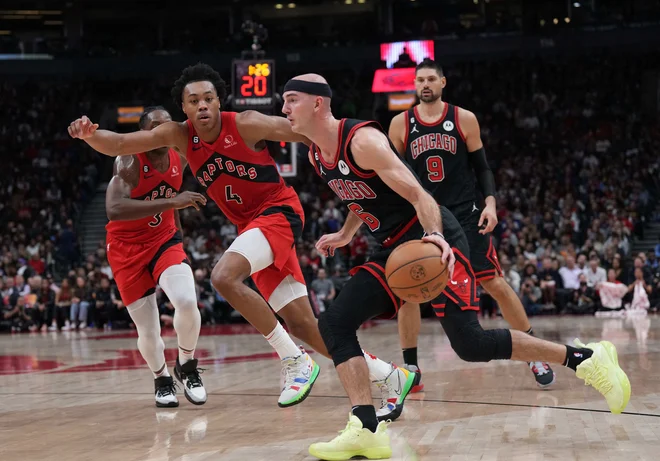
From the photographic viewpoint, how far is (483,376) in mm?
6996

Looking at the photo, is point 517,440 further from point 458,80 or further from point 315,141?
point 458,80

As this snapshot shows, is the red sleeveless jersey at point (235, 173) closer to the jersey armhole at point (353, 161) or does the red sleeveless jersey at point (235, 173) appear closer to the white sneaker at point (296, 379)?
the white sneaker at point (296, 379)

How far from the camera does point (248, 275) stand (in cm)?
544

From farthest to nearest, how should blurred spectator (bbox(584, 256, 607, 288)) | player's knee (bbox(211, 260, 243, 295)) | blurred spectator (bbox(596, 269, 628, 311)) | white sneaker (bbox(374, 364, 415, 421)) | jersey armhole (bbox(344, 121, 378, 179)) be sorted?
blurred spectator (bbox(584, 256, 607, 288)), blurred spectator (bbox(596, 269, 628, 311)), player's knee (bbox(211, 260, 243, 295)), white sneaker (bbox(374, 364, 415, 421)), jersey armhole (bbox(344, 121, 378, 179))

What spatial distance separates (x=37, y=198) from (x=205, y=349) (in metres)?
15.8

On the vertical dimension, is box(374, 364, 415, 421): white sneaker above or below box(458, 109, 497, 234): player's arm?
below

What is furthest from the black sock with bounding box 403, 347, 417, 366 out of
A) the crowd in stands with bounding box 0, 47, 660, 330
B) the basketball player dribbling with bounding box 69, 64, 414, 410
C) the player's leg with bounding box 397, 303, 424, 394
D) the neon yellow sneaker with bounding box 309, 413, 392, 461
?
the crowd in stands with bounding box 0, 47, 660, 330

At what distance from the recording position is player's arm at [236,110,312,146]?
18.3 ft

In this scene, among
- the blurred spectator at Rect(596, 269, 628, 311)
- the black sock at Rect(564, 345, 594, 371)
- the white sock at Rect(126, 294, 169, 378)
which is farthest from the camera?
the blurred spectator at Rect(596, 269, 628, 311)

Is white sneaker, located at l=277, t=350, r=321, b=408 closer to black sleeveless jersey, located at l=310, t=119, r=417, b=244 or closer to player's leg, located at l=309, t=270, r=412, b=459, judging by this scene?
player's leg, located at l=309, t=270, r=412, b=459

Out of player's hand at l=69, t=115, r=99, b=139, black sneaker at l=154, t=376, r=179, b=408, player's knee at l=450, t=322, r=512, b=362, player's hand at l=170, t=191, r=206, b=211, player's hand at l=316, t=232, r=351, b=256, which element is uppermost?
player's hand at l=69, t=115, r=99, b=139

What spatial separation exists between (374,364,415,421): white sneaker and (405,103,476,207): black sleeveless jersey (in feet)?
4.85

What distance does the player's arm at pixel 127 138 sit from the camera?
4965 millimetres

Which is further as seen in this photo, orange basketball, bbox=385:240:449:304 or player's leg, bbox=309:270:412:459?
player's leg, bbox=309:270:412:459
